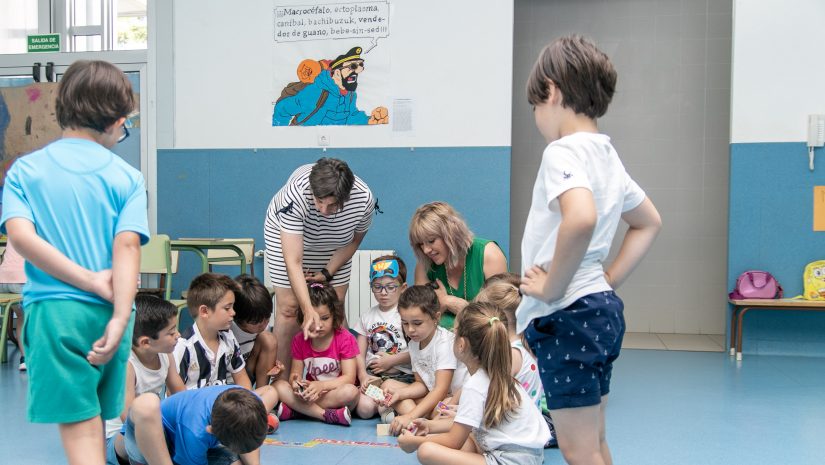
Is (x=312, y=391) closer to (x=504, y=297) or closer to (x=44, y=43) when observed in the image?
(x=504, y=297)

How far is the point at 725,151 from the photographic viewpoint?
585 centimetres

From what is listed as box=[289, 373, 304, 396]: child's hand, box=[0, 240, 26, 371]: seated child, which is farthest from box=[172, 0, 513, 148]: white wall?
box=[289, 373, 304, 396]: child's hand

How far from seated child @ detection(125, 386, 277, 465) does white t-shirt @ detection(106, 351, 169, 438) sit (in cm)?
24

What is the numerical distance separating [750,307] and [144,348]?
3.76 m

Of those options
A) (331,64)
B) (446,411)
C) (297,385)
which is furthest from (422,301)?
(331,64)

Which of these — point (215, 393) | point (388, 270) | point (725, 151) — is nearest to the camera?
point (215, 393)

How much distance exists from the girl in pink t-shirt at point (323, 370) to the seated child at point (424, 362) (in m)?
0.21

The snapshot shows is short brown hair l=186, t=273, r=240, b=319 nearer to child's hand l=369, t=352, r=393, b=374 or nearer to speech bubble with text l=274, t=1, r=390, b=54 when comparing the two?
child's hand l=369, t=352, r=393, b=374

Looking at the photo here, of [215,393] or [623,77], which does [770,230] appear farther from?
[215,393]

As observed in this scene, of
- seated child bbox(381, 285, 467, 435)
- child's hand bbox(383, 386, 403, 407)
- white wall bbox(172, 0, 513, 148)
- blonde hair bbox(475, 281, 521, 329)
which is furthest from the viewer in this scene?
white wall bbox(172, 0, 513, 148)

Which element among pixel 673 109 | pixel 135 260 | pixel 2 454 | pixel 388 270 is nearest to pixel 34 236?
pixel 135 260

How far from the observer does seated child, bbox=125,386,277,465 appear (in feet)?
7.42

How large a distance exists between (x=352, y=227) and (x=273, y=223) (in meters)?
0.36

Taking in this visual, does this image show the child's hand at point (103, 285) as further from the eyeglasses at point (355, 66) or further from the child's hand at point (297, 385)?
the eyeglasses at point (355, 66)
